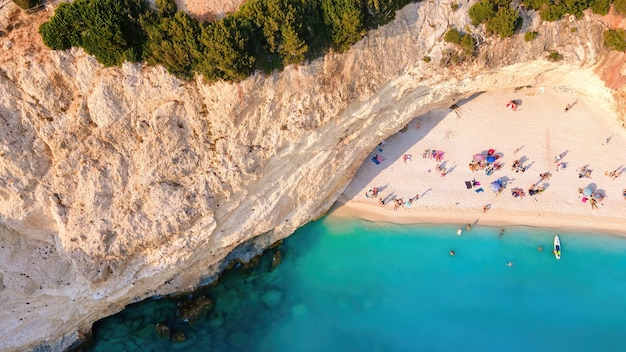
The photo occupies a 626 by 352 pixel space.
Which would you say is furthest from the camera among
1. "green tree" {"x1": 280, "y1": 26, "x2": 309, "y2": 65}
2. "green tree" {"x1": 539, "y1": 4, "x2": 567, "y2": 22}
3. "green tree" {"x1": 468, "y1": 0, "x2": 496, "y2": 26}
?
"green tree" {"x1": 539, "y1": 4, "x2": 567, "y2": 22}

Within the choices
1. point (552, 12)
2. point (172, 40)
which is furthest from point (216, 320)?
point (552, 12)

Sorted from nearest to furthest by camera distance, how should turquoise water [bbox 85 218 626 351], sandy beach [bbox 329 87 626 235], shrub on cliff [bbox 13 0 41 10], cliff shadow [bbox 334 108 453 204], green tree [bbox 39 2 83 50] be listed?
1. green tree [bbox 39 2 83 50]
2. shrub on cliff [bbox 13 0 41 10]
3. turquoise water [bbox 85 218 626 351]
4. sandy beach [bbox 329 87 626 235]
5. cliff shadow [bbox 334 108 453 204]

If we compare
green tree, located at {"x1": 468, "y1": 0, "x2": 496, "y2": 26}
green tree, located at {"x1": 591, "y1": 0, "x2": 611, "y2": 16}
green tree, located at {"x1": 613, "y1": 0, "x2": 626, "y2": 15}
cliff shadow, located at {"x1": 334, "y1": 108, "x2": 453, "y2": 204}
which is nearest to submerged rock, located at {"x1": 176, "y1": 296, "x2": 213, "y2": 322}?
cliff shadow, located at {"x1": 334, "y1": 108, "x2": 453, "y2": 204}

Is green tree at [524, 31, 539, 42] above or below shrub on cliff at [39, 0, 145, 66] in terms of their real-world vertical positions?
below

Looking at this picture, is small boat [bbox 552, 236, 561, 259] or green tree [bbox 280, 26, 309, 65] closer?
green tree [bbox 280, 26, 309, 65]

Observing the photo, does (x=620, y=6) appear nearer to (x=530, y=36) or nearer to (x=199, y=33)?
(x=530, y=36)

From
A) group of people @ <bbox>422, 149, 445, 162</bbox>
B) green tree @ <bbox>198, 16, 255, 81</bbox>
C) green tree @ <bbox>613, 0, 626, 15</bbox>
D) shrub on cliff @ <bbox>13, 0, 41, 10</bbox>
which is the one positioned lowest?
group of people @ <bbox>422, 149, 445, 162</bbox>

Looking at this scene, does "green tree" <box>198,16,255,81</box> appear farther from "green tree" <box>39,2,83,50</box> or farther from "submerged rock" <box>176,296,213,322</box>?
"submerged rock" <box>176,296,213,322</box>

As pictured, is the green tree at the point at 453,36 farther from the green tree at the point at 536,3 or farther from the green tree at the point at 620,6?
the green tree at the point at 620,6

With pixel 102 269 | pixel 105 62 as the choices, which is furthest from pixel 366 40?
pixel 102 269
